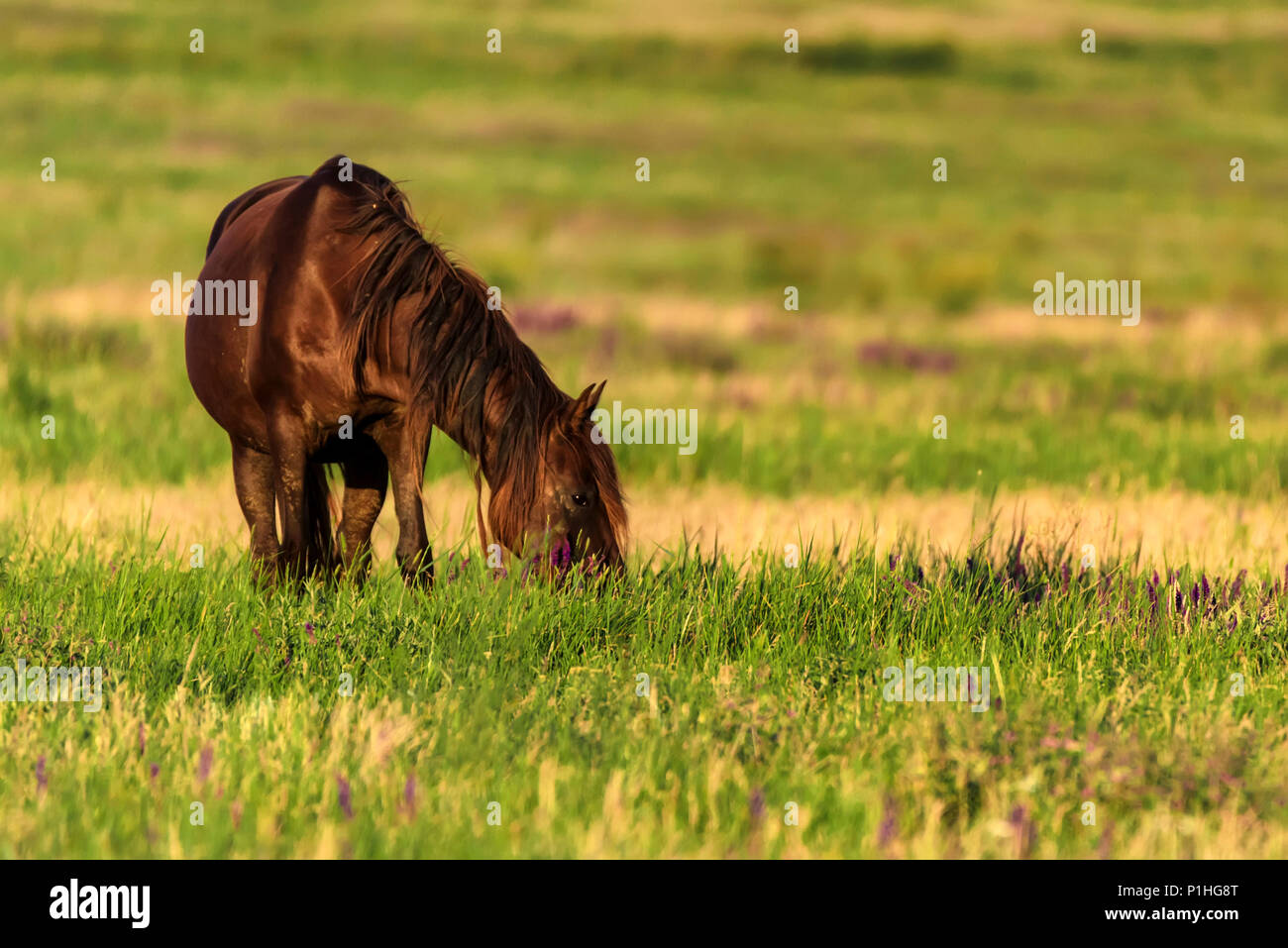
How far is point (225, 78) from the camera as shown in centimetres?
5634

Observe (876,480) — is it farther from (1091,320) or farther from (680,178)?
(680,178)

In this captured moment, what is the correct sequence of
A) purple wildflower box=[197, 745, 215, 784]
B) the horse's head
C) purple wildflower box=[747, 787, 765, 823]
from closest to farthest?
purple wildflower box=[747, 787, 765, 823]
purple wildflower box=[197, 745, 215, 784]
the horse's head

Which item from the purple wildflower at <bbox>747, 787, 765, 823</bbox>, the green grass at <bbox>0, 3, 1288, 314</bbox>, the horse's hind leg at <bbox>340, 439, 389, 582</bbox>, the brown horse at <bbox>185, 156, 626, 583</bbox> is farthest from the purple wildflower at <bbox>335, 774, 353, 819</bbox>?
the green grass at <bbox>0, 3, 1288, 314</bbox>

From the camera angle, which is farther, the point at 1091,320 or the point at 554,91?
the point at 554,91

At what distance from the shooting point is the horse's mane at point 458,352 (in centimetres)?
640

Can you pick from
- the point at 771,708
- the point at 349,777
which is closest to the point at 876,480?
the point at 771,708

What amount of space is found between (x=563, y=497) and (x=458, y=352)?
787 mm

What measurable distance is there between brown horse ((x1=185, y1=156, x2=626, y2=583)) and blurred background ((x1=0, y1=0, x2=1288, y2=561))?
2.98 meters

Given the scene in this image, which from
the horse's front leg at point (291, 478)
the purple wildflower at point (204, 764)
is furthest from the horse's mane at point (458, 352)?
the purple wildflower at point (204, 764)

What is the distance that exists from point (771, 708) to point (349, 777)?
155cm

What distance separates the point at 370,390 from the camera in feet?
22.6

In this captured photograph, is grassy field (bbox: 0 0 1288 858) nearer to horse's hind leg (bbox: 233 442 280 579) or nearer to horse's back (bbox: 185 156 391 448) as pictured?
horse's hind leg (bbox: 233 442 280 579)

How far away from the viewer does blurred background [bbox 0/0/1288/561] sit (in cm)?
1333

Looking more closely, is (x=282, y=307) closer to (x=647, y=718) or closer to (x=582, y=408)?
(x=582, y=408)
